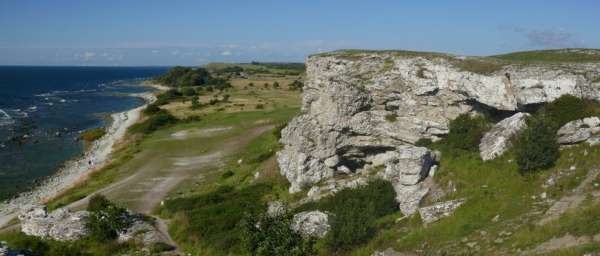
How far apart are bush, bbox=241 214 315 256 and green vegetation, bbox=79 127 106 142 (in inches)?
2272

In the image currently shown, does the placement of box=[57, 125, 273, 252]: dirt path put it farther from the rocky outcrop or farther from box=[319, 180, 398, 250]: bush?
the rocky outcrop

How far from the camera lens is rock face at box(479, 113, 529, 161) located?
83.6ft

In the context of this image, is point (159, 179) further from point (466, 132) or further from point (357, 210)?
point (466, 132)

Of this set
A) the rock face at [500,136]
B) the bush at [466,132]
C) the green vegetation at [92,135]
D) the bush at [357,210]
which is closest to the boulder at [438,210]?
the bush at [357,210]

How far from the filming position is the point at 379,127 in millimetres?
32156

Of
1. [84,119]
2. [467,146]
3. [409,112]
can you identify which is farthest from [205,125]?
[467,146]

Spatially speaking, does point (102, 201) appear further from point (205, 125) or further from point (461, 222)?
point (205, 125)

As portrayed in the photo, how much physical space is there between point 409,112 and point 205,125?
43.7 meters

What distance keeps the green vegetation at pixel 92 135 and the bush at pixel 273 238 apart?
57701mm

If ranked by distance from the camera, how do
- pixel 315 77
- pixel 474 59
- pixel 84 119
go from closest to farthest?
pixel 474 59
pixel 315 77
pixel 84 119

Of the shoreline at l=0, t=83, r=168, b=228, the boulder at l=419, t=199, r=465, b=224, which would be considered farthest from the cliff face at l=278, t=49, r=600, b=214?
the shoreline at l=0, t=83, r=168, b=228

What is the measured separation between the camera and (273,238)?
19.3 meters

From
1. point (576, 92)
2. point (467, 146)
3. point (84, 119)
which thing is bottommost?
point (84, 119)

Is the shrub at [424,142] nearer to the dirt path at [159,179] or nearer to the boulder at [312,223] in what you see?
the boulder at [312,223]
